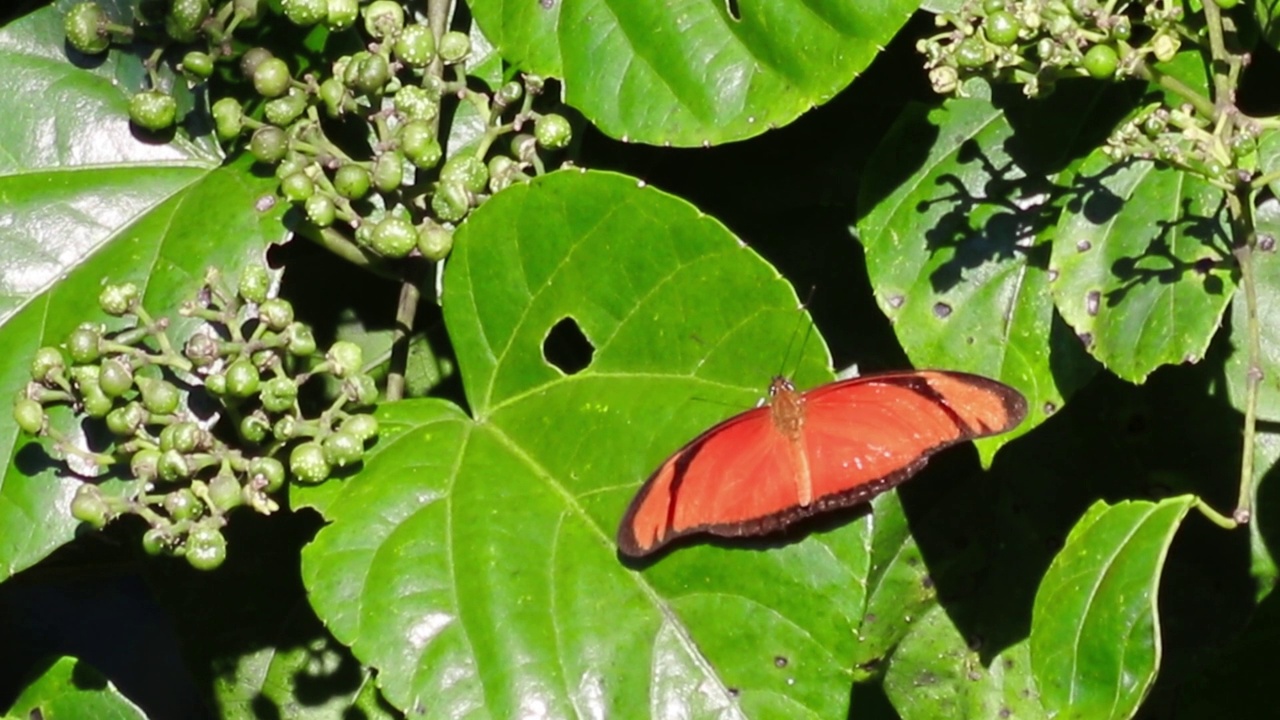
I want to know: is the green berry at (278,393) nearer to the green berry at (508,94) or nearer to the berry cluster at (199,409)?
the berry cluster at (199,409)

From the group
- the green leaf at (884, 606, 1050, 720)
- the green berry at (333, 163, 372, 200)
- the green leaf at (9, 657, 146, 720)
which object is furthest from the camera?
the green leaf at (884, 606, 1050, 720)

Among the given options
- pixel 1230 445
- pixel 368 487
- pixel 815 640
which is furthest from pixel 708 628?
pixel 1230 445

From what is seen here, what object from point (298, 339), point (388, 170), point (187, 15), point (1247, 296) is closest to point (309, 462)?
point (298, 339)

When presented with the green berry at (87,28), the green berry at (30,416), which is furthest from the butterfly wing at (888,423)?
the green berry at (87,28)

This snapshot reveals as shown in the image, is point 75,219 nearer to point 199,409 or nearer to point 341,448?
point 199,409

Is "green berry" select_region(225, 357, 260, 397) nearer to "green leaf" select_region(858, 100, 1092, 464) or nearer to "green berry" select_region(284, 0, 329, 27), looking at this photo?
"green berry" select_region(284, 0, 329, 27)

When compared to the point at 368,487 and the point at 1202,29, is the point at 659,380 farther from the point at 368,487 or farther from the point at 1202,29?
the point at 1202,29

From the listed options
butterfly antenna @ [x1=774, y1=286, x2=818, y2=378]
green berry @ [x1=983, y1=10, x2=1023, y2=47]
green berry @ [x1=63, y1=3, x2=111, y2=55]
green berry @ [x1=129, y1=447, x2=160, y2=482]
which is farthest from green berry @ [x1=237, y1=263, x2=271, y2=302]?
green berry @ [x1=983, y1=10, x2=1023, y2=47]
